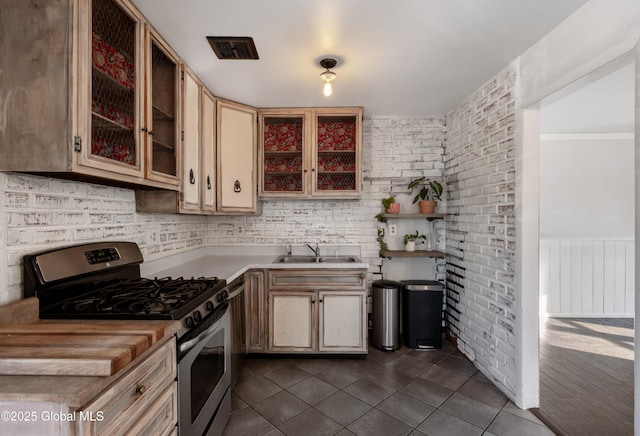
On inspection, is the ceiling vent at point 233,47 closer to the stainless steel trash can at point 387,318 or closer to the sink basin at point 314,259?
the sink basin at point 314,259

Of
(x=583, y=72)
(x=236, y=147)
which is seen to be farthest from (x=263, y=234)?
(x=583, y=72)

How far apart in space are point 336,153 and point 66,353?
2635 millimetres

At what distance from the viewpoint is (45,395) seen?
28.9 inches

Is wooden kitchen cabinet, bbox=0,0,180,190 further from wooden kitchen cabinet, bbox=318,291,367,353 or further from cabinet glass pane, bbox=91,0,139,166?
wooden kitchen cabinet, bbox=318,291,367,353

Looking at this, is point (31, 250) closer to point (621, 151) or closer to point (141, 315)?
point (141, 315)

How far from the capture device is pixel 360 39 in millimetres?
1849

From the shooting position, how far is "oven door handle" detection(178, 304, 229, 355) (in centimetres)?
132

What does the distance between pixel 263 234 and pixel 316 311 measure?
109cm

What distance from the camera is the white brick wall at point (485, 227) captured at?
2.17 meters

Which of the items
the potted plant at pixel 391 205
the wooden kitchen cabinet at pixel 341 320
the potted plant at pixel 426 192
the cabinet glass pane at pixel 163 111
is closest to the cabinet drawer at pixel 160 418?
the cabinet glass pane at pixel 163 111

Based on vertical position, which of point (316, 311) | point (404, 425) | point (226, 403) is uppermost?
point (316, 311)

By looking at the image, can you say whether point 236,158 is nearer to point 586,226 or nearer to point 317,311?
point 317,311

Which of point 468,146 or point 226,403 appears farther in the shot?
point 468,146

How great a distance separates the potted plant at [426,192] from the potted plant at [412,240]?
0.29 metres
